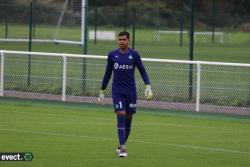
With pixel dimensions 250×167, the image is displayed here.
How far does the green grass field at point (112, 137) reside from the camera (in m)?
15.5

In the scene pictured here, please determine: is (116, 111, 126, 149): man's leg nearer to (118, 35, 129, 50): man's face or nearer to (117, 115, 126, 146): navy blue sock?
(117, 115, 126, 146): navy blue sock

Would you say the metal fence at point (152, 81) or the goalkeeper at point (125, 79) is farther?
the metal fence at point (152, 81)

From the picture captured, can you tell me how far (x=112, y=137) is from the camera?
62.2ft

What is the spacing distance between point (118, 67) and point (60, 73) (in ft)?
40.3

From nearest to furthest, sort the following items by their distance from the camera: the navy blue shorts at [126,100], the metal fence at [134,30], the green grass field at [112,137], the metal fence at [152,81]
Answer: the green grass field at [112,137]
the navy blue shorts at [126,100]
the metal fence at [152,81]
the metal fence at [134,30]

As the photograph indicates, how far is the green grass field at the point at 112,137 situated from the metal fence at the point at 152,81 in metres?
0.67

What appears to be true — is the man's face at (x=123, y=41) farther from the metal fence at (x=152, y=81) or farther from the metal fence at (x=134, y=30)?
the metal fence at (x=134, y=30)

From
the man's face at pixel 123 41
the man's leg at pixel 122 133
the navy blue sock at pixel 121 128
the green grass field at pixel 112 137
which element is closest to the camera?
the green grass field at pixel 112 137

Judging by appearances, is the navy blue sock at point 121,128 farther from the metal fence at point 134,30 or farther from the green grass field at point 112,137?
the metal fence at point 134,30

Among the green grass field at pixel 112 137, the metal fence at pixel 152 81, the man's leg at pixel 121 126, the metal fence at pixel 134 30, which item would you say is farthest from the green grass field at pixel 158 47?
the man's leg at pixel 121 126

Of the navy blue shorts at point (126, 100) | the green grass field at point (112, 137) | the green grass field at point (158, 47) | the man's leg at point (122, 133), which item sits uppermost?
the green grass field at point (158, 47)

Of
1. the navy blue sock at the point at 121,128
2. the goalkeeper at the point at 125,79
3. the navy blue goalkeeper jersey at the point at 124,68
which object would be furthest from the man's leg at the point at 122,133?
the navy blue goalkeeper jersey at the point at 124,68

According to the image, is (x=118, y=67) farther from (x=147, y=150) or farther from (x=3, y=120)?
(x=3, y=120)

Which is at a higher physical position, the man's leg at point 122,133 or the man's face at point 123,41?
the man's face at point 123,41
